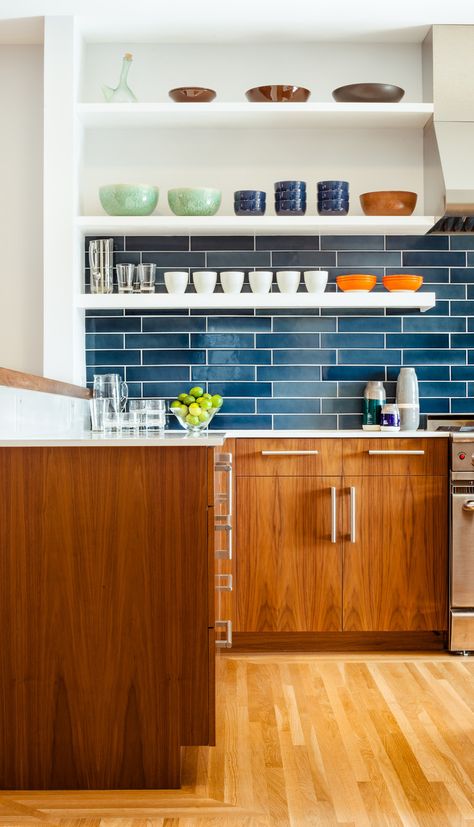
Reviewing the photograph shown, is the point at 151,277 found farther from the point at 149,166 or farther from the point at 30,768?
the point at 30,768

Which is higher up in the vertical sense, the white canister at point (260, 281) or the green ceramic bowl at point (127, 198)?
the green ceramic bowl at point (127, 198)

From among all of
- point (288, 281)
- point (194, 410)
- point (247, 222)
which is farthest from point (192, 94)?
point (194, 410)

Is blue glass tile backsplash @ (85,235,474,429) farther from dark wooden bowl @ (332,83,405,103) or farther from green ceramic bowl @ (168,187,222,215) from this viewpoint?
dark wooden bowl @ (332,83,405,103)

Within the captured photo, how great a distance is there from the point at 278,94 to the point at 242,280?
30.9 inches

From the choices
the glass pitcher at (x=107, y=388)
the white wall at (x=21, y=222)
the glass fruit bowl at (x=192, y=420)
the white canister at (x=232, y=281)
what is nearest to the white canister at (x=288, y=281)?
the white canister at (x=232, y=281)

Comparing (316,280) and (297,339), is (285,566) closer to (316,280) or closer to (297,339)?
(297,339)

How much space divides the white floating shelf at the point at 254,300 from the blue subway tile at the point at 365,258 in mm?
291

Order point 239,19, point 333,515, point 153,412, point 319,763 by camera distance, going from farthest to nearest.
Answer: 1. point 239,19
2. point 333,515
3. point 153,412
4. point 319,763

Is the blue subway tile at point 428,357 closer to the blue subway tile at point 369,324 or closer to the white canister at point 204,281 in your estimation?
the blue subway tile at point 369,324

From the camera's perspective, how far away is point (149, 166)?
13.3ft

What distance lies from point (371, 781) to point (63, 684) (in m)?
0.81

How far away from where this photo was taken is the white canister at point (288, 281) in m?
3.78

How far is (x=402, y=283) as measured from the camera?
150 inches

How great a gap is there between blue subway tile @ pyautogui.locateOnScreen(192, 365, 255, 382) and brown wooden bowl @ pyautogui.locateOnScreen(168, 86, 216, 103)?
1.13 m
